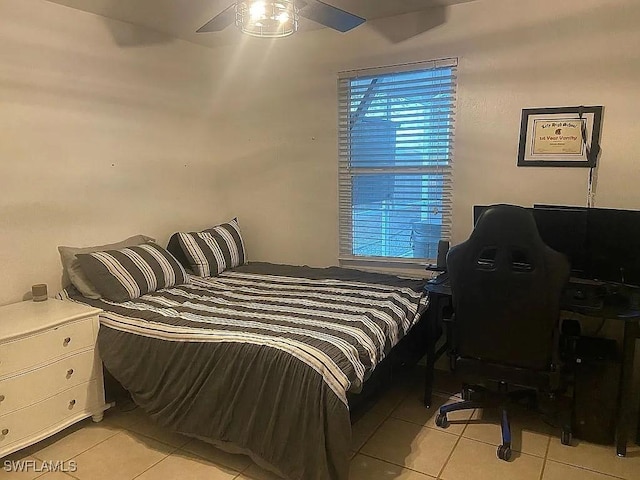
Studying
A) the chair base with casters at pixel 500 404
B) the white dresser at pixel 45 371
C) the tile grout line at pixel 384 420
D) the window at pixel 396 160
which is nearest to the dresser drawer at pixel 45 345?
the white dresser at pixel 45 371

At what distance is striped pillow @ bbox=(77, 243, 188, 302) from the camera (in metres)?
2.92

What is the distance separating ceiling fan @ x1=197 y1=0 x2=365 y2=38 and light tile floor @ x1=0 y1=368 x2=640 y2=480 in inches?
77.0

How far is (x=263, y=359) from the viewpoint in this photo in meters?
2.16

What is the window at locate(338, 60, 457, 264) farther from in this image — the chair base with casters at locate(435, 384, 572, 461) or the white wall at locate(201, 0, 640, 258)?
the chair base with casters at locate(435, 384, 572, 461)

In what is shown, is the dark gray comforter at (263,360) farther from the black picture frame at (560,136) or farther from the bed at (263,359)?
the black picture frame at (560,136)

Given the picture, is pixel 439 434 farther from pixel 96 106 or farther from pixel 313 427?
pixel 96 106

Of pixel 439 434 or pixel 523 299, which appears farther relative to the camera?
pixel 439 434

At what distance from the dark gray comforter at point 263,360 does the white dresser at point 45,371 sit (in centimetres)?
15

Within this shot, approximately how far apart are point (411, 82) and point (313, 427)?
2410 millimetres

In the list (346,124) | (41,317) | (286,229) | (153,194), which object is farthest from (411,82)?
(41,317)

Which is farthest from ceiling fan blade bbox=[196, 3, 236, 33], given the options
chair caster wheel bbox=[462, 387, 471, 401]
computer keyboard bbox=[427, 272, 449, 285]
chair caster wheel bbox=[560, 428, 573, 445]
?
chair caster wheel bbox=[560, 428, 573, 445]

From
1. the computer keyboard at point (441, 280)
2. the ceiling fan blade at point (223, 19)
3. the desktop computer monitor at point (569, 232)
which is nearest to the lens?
the ceiling fan blade at point (223, 19)

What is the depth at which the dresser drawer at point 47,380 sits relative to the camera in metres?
2.30

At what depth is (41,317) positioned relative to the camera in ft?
8.34
